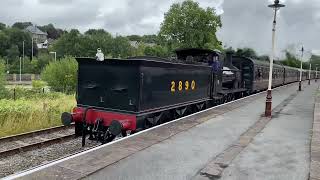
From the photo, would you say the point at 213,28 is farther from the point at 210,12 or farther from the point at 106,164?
the point at 106,164

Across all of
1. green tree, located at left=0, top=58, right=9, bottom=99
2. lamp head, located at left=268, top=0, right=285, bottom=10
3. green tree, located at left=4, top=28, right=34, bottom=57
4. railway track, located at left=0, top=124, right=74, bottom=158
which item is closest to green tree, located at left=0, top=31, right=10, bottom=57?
green tree, located at left=4, top=28, right=34, bottom=57

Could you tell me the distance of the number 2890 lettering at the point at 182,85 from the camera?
12081 millimetres

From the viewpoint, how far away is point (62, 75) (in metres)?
32.5

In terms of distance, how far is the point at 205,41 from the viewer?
1914 inches

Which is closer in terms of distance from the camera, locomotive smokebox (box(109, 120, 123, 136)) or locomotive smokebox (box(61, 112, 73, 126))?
locomotive smokebox (box(109, 120, 123, 136))

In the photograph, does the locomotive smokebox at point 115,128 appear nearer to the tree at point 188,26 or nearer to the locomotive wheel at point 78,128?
the locomotive wheel at point 78,128

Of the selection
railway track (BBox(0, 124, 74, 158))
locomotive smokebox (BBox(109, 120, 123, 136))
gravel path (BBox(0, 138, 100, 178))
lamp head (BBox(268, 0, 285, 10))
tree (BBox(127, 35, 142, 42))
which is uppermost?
tree (BBox(127, 35, 142, 42))

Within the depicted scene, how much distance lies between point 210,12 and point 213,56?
33.7 meters

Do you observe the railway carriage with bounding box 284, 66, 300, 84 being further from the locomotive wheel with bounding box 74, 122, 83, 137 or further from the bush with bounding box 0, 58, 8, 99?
the locomotive wheel with bounding box 74, 122, 83, 137

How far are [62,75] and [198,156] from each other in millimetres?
26106

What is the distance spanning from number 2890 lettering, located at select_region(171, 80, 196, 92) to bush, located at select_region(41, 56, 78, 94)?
20.3 meters

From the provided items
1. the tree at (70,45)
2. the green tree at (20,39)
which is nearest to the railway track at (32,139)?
the tree at (70,45)

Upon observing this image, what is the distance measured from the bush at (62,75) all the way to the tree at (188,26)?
1731 cm

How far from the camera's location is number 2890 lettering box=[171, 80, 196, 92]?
39.6 feet
